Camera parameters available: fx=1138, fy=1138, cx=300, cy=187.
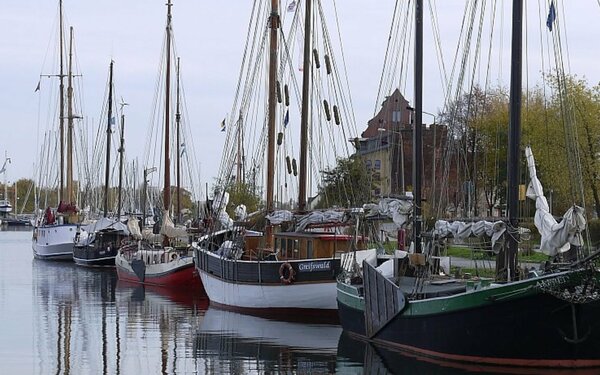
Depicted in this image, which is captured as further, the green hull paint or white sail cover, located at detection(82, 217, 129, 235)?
white sail cover, located at detection(82, 217, 129, 235)

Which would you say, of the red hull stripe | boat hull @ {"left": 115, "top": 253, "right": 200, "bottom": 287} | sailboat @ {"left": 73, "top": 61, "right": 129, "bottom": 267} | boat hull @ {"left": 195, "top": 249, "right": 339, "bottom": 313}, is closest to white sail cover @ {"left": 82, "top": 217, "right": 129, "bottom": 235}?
sailboat @ {"left": 73, "top": 61, "right": 129, "bottom": 267}

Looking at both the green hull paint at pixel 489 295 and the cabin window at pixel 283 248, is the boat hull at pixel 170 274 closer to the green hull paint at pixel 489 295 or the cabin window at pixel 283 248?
the cabin window at pixel 283 248

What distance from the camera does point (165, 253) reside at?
188 feet

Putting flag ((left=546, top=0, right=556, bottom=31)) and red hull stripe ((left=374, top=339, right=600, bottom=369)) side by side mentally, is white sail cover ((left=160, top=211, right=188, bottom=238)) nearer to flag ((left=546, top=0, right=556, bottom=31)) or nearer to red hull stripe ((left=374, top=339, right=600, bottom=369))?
red hull stripe ((left=374, top=339, right=600, bottom=369))

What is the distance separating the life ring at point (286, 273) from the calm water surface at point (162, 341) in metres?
1.42

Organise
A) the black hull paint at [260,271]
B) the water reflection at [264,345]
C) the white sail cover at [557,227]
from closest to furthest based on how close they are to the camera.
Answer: the white sail cover at [557,227]
the water reflection at [264,345]
the black hull paint at [260,271]

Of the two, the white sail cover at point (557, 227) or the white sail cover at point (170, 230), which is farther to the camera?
the white sail cover at point (170, 230)

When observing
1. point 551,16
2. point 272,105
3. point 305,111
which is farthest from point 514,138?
point 272,105

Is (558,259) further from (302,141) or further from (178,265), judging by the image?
(178,265)

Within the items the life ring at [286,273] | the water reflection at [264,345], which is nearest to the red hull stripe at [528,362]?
the water reflection at [264,345]

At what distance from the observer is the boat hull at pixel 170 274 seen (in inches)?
2142

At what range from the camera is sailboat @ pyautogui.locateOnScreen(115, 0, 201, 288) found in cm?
5484

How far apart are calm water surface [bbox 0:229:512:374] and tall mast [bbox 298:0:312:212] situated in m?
5.23

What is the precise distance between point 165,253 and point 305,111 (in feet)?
54.5
